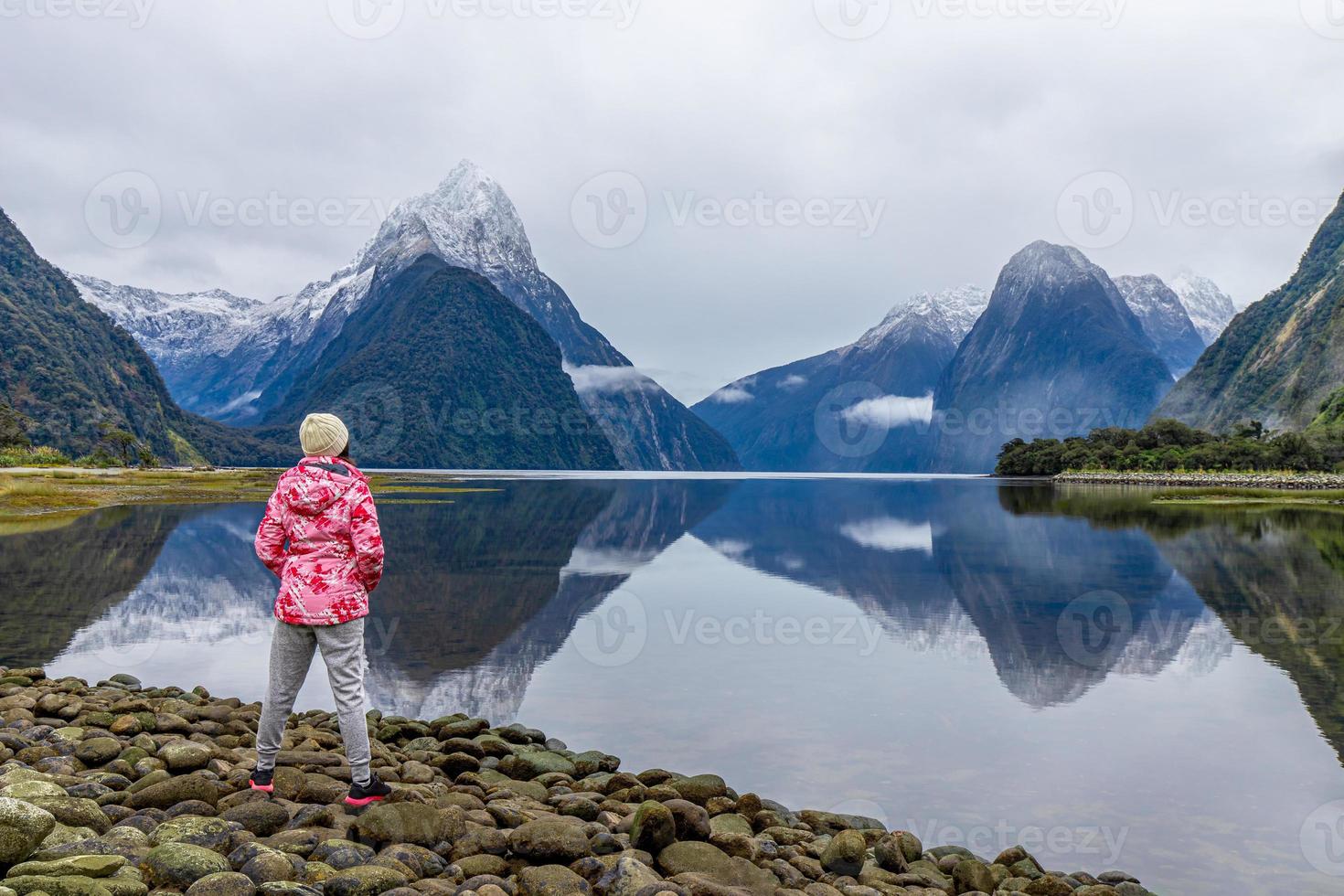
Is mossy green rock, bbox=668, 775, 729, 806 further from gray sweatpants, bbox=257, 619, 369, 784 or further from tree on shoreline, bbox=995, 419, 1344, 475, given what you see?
tree on shoreline, bbox=995, 419, 1344, 475

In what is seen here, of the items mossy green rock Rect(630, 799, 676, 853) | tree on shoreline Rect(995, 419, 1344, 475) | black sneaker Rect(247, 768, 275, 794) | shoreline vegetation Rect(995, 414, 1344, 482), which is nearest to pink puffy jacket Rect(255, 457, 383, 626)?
black sneaker Rect(247, 768, 275, 794)

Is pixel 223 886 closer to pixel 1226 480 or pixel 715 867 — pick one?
pixel 715 867

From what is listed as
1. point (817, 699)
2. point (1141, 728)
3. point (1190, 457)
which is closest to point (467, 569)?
point (817, 699)

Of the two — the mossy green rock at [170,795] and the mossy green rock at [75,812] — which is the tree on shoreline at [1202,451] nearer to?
the mossy green rock at [170,795]

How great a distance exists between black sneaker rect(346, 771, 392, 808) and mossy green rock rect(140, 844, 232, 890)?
1.86 meters

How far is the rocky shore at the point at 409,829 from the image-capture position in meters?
6.21

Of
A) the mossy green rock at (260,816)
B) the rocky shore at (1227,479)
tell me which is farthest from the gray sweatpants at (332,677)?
the rocky shore at (1227,479)

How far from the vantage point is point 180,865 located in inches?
241

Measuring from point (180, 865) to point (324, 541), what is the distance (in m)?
2.87

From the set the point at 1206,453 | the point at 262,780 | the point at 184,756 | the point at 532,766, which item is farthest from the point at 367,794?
the point at 1206,453

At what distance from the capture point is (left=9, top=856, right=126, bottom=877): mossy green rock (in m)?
5.71

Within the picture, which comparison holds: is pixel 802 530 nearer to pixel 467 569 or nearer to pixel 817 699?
pixel 467 569

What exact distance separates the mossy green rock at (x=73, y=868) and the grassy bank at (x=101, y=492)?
45.7 m

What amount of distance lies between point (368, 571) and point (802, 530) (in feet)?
150
